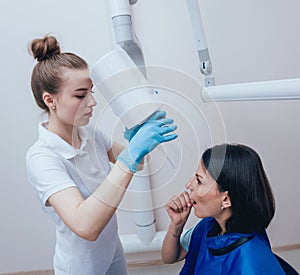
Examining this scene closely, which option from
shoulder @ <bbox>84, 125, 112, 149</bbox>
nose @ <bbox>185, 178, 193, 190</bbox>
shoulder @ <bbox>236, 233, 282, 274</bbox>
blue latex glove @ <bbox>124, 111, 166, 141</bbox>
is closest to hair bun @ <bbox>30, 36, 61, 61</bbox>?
shoulder @ <bbox>84, 125, 112, 149</bbox>

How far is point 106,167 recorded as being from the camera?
84 centimetres

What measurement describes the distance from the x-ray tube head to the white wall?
0.74m

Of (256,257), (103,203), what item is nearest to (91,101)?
(103,203)

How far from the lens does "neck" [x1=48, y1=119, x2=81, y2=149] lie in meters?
0.85

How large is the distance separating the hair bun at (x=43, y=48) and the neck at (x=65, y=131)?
0.55ft

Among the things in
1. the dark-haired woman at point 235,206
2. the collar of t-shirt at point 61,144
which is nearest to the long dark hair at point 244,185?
the dark-haired woman at point 235,206

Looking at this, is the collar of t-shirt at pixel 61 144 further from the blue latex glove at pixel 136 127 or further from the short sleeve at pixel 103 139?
the blue latex glove at pixel 136 127

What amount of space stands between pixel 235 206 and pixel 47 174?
456 mm

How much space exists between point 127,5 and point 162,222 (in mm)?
1063

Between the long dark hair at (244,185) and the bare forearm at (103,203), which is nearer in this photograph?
the bare forearm at (103,203)

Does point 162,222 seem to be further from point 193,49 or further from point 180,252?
point 193,49

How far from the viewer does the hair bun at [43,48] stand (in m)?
0.85

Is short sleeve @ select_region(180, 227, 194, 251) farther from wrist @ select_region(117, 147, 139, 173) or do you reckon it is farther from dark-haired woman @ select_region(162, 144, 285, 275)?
wrist @ select_region(117, 147, 139, 173)

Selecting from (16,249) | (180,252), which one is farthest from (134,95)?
(16,249)
